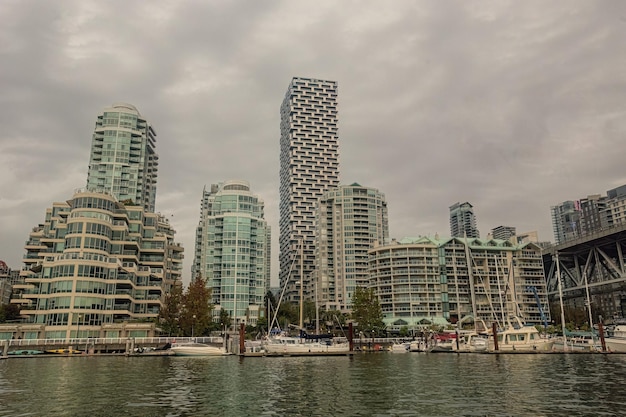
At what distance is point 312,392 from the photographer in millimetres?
41312

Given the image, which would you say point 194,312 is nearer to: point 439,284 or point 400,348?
point 400,348

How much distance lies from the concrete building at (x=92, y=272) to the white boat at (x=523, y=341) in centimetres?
7730

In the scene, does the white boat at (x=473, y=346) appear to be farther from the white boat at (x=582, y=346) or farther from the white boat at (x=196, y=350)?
the white boat at (x=196, y=350)

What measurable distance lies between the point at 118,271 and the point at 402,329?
9041 centimetres

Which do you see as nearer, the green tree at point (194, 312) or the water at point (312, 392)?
the water at point (312, 392)

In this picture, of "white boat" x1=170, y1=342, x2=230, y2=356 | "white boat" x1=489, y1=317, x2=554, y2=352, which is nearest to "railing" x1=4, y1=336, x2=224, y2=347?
"white boat" x1=170, y1=342, x2=230, y2=356

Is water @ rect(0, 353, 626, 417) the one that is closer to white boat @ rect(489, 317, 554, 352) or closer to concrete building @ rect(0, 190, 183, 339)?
white boat @ rect(489, 317, 554, 352)

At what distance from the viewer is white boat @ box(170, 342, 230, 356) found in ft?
297

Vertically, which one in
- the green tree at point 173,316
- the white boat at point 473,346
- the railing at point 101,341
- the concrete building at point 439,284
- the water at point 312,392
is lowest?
the water at point 312,392

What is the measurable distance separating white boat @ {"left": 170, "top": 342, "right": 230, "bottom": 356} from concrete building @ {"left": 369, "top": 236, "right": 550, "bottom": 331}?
96.3 metres

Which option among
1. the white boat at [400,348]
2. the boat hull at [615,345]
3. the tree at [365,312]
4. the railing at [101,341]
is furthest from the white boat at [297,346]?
the boat hull at [615,345]

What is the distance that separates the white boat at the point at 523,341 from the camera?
327ft

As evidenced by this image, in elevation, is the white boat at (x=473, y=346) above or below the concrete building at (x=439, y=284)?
below

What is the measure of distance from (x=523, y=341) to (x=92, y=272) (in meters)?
94.7
